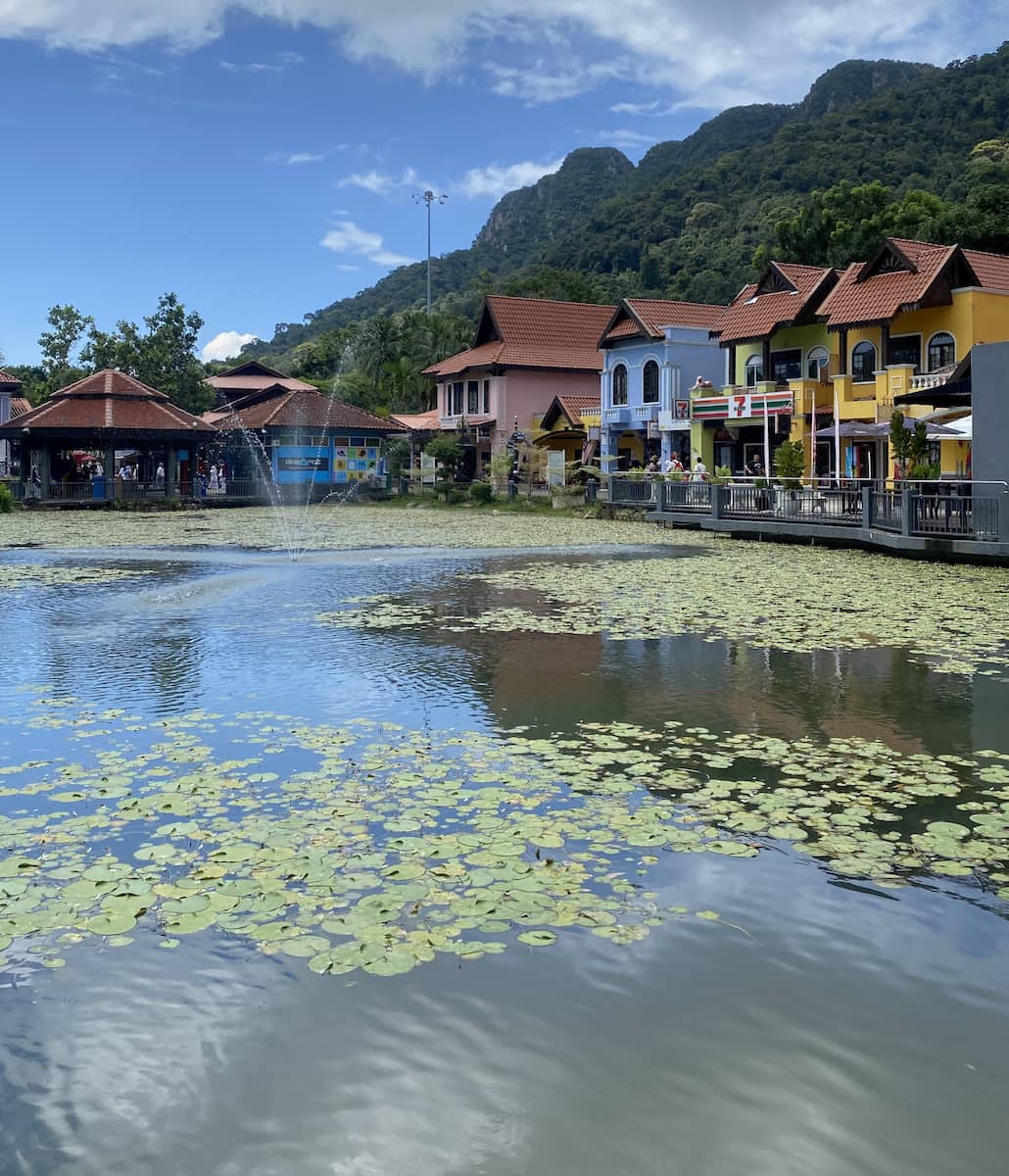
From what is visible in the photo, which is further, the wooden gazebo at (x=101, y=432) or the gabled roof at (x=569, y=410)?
the gabled roof at (x=569, y=410)

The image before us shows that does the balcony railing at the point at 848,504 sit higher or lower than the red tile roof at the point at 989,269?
lower

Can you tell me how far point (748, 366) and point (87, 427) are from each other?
88.8 ft

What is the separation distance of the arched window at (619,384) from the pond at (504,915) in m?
41.3

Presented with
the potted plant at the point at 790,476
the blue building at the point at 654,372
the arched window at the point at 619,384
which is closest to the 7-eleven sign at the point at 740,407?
the blue building at the point at 654,372

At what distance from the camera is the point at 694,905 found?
6.05m

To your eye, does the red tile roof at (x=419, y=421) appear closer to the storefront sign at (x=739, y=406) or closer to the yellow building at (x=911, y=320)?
the storefront sign at (x=739, y=406)

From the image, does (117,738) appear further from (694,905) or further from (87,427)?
(87,427)

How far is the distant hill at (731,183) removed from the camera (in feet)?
236

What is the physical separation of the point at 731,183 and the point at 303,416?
138 ft

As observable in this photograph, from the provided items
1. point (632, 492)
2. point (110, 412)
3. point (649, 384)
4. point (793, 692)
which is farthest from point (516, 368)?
point (793, 692)

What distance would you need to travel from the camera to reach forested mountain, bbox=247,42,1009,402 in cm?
5378

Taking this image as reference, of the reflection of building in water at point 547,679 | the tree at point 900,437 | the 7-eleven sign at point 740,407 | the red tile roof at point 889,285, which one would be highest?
the red tile roof at point 889,285

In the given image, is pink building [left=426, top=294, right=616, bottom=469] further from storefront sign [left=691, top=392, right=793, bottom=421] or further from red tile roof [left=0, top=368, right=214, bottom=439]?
red tile roof [left=0, top=368, right=214, bottom=439]

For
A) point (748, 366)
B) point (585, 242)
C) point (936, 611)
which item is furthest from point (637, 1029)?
point (585, 242)
